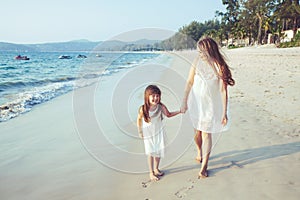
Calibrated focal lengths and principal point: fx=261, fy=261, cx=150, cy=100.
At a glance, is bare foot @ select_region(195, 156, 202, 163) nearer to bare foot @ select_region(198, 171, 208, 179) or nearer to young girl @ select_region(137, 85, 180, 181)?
bare foot @ select_region(198, 171, 208, 179)

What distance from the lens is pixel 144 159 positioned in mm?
3551

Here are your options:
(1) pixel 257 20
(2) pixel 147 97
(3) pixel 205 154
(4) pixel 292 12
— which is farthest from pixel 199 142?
(1) pixel 257 20

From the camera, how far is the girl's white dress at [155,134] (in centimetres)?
280

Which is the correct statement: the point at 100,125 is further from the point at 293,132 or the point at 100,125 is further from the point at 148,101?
the point at 293,132

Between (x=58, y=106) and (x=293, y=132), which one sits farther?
(x=58, y=106)

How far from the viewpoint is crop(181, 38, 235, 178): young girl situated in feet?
9.04

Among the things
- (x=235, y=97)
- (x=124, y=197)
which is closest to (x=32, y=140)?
(x=124, y=197)

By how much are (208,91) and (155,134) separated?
73 centimetres

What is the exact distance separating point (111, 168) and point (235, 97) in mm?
4847

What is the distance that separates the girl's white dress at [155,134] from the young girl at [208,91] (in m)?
0.38

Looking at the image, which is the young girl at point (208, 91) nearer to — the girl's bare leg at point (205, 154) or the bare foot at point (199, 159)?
the girl's bare leg at point (205, 154)

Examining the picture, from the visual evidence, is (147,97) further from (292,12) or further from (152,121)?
(292,12)

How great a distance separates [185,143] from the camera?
3.81 metres

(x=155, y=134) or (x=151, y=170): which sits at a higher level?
(x=155, y=134)
